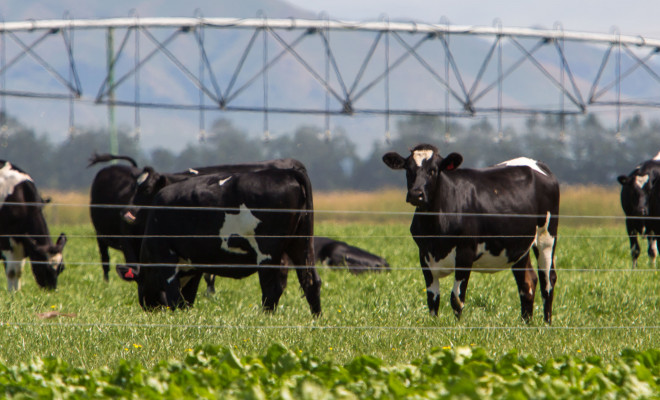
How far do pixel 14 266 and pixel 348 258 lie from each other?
4597 mm

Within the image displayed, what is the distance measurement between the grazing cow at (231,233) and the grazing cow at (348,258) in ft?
12.6

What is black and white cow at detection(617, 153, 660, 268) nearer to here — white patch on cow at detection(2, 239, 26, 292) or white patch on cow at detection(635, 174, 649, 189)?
white patch on cow at detection(635, 174, 649, 189)

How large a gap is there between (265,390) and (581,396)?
152 centimetres

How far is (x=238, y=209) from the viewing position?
8.81 m

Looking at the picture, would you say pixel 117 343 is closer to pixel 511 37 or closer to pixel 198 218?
pixel 198 218

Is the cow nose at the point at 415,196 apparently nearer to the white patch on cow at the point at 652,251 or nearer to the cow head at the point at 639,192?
the white patch on cow at the point at 652,251

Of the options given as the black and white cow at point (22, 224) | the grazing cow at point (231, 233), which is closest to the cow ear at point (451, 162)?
the grazing cow at point (231, 233)

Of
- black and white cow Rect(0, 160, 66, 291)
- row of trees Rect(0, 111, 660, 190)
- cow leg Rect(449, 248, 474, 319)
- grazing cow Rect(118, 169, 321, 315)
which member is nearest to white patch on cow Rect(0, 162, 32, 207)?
black and white cow Rect(0, 160, 66, 291)

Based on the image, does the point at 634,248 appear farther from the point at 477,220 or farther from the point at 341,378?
the point at 341,378

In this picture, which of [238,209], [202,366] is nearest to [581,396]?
[202,366]

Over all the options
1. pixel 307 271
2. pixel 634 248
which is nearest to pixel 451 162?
pixel 307 271

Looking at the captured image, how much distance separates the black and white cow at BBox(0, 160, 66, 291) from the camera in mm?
12141

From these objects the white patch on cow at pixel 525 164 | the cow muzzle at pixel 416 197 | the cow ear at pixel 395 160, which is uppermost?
the cow ear at pixel 395 160

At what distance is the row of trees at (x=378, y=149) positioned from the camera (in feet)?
117
